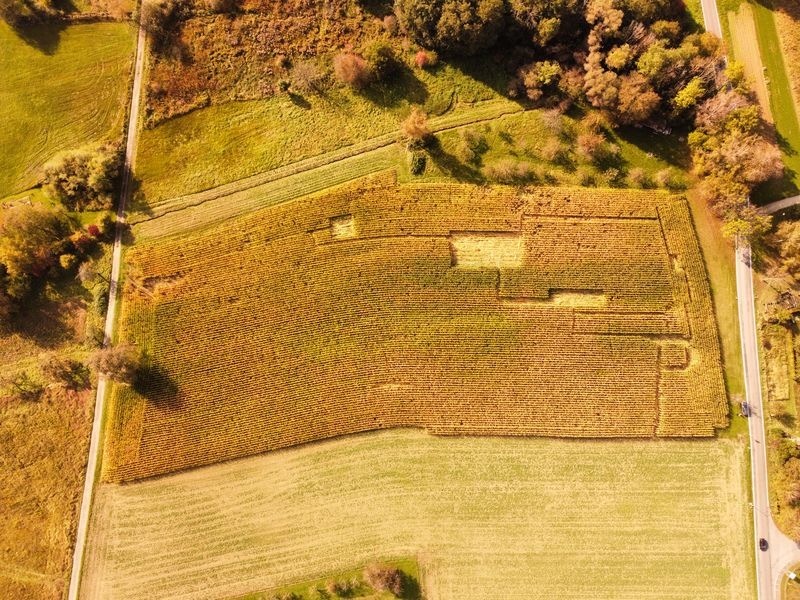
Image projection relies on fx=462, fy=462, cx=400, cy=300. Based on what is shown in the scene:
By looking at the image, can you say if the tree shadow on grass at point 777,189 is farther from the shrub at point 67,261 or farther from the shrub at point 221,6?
the shrub at point 67,261

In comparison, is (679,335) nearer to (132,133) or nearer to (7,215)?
(132,133)

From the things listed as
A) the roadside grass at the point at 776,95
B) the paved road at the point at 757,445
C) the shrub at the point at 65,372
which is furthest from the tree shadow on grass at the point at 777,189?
the shrub at the point at 65,372

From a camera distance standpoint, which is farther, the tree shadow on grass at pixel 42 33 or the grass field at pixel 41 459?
the tree shadow on grass at pixel 42 33

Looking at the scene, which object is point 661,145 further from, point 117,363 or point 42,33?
point 42,33

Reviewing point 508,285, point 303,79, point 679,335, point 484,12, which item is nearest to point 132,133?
point 303,79

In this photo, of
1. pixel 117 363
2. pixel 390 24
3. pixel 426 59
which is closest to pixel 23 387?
pixel 117 363

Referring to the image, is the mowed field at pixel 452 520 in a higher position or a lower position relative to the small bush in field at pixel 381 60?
lower
